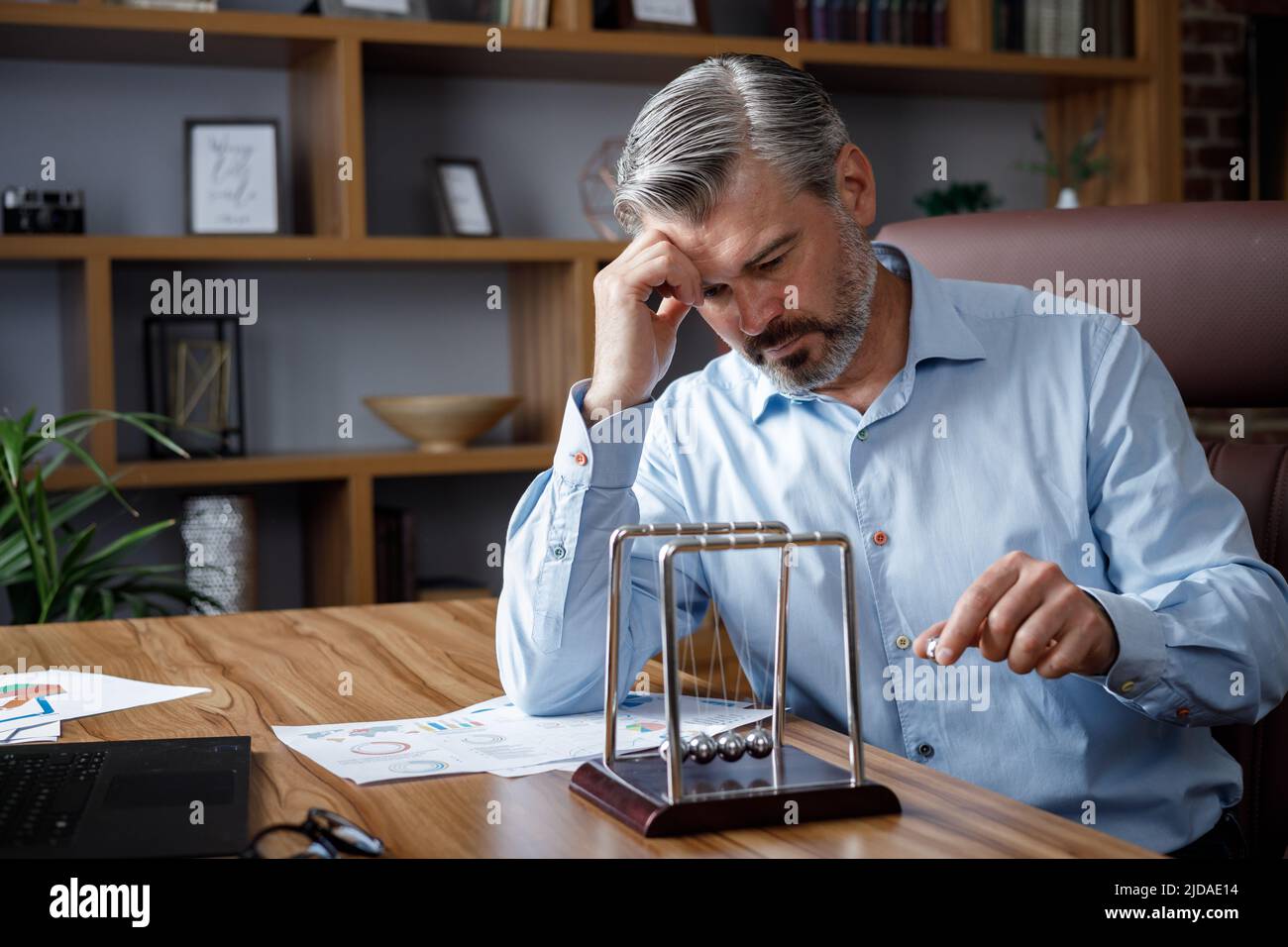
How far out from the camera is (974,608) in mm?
973

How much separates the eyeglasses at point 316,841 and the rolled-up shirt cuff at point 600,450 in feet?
1.58

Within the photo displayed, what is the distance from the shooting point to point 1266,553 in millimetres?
1519

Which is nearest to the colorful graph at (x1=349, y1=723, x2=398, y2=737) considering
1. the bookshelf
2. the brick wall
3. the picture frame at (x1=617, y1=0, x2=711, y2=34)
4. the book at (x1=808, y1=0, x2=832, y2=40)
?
the bookshelf

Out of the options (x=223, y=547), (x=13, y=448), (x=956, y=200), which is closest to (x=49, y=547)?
(x=13, y=448)

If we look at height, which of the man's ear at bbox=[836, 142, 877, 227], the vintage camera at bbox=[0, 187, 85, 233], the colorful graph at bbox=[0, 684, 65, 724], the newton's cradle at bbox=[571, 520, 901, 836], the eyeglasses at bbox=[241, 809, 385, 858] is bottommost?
the colorful graph at bbox=[0, 684, 65, 724]

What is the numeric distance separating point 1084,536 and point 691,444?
0.44m

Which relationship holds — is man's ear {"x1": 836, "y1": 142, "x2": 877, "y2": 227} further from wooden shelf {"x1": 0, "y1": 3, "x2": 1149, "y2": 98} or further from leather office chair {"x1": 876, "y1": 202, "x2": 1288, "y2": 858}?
wooden shelf {"x1": 0, "y1": 3, "x2": 1149, "y2": 98}

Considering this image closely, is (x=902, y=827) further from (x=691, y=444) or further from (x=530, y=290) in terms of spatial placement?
(x=530, y=290)

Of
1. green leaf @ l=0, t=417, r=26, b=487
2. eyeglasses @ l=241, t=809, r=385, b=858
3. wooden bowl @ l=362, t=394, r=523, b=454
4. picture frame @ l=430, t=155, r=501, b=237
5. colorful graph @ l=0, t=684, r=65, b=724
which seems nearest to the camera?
eyeglasses @ l=241, t=809, r=385, b=858

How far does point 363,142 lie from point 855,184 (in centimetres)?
178

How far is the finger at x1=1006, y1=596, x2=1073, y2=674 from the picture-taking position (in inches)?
39.1

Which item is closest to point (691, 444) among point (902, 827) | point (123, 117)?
point (902, 827)

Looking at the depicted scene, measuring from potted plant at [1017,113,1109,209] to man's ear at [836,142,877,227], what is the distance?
7.14 ft

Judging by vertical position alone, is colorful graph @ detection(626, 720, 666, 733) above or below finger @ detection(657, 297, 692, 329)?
below
